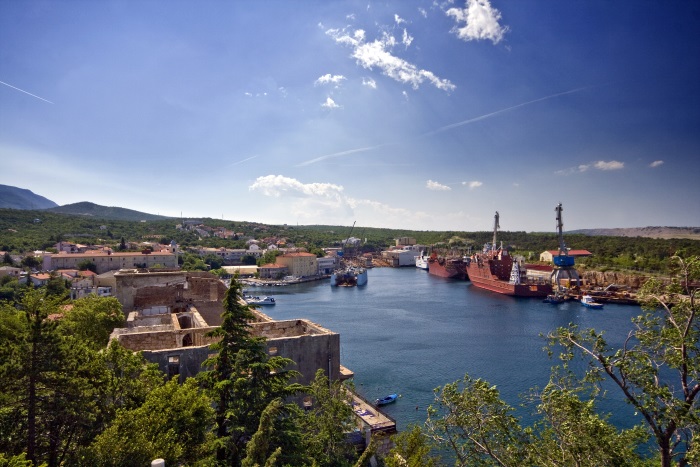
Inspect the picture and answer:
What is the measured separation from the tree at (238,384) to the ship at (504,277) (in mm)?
54211

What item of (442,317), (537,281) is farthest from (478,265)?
(442,317)

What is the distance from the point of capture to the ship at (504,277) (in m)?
56.0

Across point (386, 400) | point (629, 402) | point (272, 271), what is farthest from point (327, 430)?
point (272, 271)

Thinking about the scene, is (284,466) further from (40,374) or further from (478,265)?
(478,265)

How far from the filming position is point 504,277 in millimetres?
63906

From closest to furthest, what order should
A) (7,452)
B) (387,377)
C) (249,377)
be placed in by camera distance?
A: (7,452) → (249,377) → (387,377)

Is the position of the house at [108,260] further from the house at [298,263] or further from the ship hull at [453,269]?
the ship hull at [453,269]

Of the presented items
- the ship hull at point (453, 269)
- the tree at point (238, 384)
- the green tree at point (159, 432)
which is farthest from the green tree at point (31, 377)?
the ship hull at point (453, 269)

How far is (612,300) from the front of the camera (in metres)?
51.0

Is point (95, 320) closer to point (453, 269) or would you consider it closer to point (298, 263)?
point (298, 263)

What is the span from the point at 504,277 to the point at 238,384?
62.1 meters

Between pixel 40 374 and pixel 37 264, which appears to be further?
pixel 37 264

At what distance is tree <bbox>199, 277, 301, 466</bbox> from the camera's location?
24.7ft

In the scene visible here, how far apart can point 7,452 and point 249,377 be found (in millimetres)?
3782
